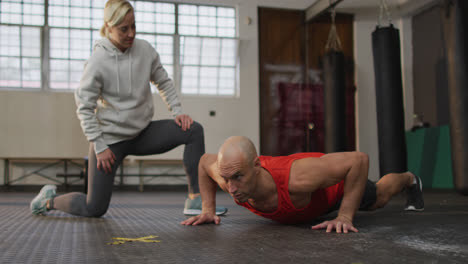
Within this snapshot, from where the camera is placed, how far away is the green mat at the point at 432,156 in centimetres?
668

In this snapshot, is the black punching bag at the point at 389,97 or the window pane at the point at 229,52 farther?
the window pane at the point at 229,52

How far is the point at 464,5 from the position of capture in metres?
3.79

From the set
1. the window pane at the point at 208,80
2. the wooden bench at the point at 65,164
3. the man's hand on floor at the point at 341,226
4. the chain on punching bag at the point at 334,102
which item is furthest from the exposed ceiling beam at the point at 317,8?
the man's hand on floor at the point at 341,226

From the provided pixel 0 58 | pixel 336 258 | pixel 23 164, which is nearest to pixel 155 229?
pixel 336 258

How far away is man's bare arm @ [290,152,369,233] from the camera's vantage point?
182 cm

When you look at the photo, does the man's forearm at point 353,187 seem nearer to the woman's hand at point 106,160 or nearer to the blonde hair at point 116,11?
the woman's hand at point 106,160

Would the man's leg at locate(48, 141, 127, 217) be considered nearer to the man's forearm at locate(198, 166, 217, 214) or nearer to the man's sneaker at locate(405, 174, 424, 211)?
the man's forearm at locate(198, 166, 217, 214)

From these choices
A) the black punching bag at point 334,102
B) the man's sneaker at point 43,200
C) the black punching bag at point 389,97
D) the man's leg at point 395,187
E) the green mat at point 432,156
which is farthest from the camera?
the green mat at point 432,156

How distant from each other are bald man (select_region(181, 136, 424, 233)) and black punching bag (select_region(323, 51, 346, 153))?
4.46m

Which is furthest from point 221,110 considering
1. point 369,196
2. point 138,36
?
point 369,196

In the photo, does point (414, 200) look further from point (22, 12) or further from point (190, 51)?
point (22, 12)

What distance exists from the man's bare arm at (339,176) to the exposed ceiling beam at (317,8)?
5.72m

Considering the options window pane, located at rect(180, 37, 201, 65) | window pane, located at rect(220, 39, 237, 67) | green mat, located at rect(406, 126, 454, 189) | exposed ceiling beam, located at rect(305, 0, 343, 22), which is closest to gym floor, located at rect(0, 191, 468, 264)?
green mat, located at rect(406, 126, 454, 189)

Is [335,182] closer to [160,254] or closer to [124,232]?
[160,254]
